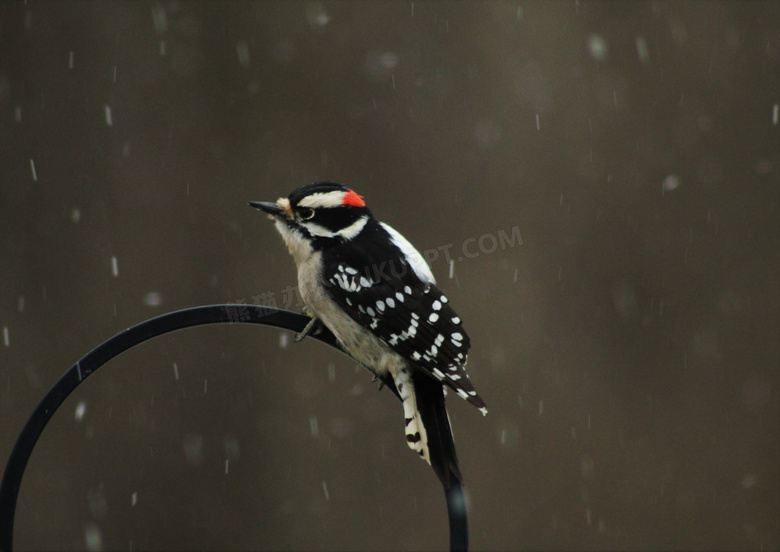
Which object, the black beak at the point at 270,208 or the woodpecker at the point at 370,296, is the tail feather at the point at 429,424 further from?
the black beak at the point at 270,208

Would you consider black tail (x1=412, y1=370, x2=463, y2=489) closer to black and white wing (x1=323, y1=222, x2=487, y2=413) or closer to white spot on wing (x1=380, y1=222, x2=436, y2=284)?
black and white wing (x1=323, y1=222, x2=487, y2=413)

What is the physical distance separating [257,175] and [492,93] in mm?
1238

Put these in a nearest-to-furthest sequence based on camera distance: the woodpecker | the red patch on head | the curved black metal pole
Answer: the curved black metal pole < the woodpecker < the red patch on head

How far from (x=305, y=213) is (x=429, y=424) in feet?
2.42

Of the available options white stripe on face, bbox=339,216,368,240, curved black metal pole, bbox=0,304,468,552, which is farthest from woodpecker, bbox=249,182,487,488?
curved black metal pole, bbox=0,304,468,552

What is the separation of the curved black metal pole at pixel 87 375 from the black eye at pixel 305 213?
516mm

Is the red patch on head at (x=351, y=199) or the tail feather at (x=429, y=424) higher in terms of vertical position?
the red patch on head at (x=351, y=199)

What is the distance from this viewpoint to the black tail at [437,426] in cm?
188

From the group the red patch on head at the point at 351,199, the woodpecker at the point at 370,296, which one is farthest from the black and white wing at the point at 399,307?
the red patch on head at the point at 351,199

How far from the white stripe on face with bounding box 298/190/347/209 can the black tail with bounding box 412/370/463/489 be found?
0.57 meters

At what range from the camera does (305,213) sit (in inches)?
89.0

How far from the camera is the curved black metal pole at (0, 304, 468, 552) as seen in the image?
1.56m

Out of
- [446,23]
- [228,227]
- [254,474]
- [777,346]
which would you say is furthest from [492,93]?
[254,474]

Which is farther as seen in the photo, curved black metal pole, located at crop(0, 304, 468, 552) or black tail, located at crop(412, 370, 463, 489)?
black tail, located at crop(412, 370, 463, 489)
